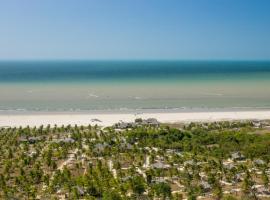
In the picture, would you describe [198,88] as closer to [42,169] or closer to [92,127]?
[92,127]

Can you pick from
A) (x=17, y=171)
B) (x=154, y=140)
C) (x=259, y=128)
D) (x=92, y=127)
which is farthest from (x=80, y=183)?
(x=259, y=128)

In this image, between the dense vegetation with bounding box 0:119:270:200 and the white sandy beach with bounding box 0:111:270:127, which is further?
the white sandy beach with bounding box 0:111:270:127

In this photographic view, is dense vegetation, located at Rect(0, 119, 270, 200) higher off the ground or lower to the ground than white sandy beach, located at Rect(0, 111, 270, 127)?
lower

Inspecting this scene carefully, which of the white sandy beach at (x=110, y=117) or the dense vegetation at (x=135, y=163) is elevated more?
the white sandy beach at (x=110, y=117)

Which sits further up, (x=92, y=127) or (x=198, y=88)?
(x=198, y=88)

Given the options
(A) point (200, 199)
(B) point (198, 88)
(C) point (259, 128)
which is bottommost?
(A) point (200, 199)
